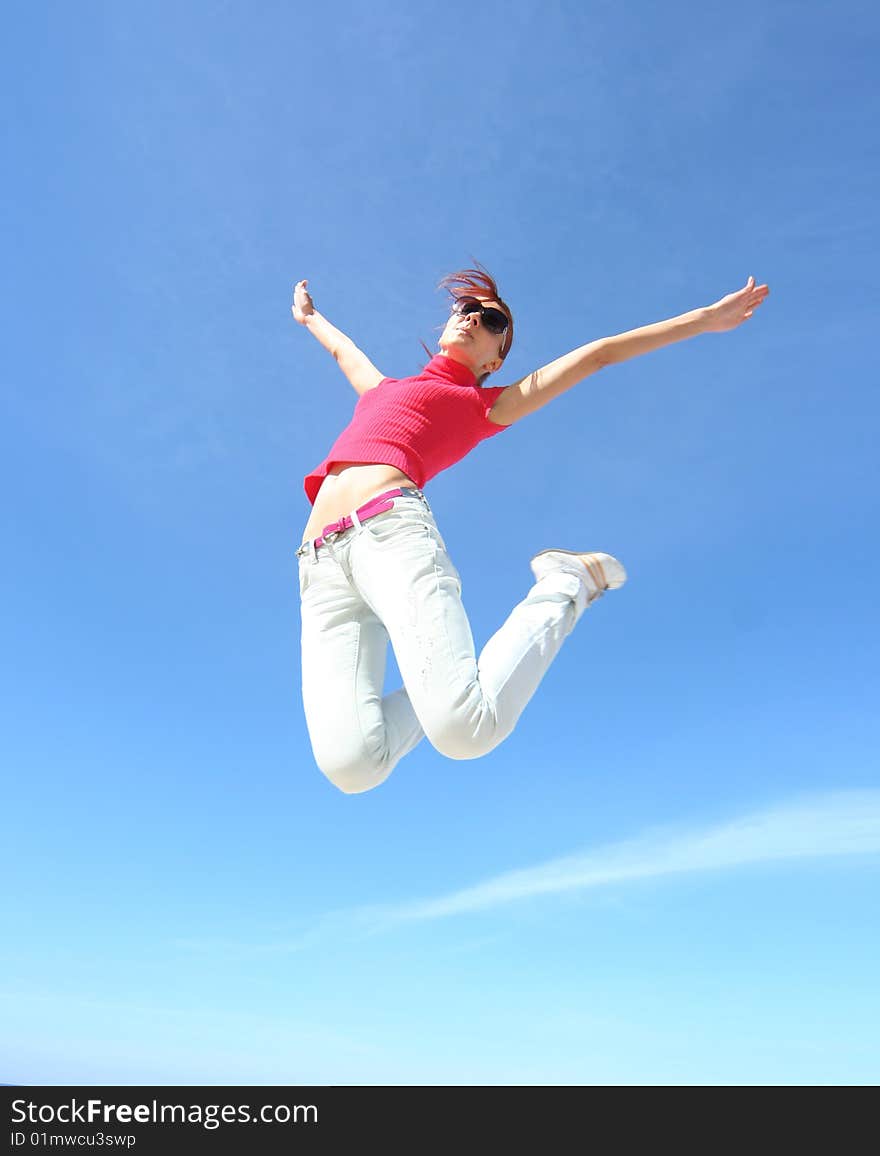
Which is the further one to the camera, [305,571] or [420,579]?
[305,571]

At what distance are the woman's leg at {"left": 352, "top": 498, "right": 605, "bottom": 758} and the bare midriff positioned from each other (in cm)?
17


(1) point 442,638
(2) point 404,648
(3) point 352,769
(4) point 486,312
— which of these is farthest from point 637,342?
(3) point 352,769

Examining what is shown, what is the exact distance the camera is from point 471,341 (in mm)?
4973

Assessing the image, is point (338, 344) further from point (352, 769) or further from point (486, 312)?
point (352, 769)

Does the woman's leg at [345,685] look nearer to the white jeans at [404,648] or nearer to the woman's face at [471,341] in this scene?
the white jeans at [404,648]

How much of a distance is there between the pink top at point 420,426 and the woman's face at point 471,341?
0.10 m

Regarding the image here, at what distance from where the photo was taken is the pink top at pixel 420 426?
4500mm

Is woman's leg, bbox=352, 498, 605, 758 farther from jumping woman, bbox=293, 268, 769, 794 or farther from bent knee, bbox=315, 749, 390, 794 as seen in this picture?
bent knee, bbox=315, 749, 390, 794

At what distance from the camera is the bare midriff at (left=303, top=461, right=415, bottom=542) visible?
14.3 ft

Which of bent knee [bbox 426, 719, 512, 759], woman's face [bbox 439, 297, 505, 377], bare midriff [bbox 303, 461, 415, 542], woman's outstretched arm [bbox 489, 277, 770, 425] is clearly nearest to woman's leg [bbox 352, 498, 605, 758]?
bent knee [bbox 426, 719, 512, 759]

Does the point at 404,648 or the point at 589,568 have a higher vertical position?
the point at 589,568

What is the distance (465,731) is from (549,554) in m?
1.29

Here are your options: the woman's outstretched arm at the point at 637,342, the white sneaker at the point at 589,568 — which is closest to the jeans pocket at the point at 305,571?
the white sneaker at the point at 589,568

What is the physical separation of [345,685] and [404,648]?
17.6 inches
